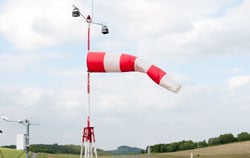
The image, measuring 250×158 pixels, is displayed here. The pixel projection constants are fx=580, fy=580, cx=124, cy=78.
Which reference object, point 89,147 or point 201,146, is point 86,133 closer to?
point 89,147

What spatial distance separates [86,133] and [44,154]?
33.0 metres

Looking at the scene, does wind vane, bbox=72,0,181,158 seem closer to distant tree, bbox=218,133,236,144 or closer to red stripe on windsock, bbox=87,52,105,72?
red stripe on windsock, bbox=87,52,105,72

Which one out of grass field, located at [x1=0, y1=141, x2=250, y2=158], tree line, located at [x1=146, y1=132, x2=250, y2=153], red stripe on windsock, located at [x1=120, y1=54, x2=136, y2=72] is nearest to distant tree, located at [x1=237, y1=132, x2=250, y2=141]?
tree line, located at [x1=146, y1=132, x2=250, y2=153]

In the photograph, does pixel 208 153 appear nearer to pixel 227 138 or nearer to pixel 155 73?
pixel 227 138

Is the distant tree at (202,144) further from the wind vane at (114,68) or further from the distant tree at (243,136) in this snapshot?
the wind vane at (114,68)

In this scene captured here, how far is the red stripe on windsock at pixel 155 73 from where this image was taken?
41.2 ft

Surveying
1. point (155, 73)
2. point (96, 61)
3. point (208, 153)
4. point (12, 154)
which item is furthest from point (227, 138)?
point (155, 73)

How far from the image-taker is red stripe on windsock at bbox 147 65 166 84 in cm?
1256

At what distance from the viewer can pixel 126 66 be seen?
13430 mm

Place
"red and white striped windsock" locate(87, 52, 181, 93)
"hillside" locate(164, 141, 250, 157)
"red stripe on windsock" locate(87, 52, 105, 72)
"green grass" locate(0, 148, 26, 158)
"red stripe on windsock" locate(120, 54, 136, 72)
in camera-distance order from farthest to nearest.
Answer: "hillside" locate(164, 141, 250, 157)
"green grass" locate(0, 148, 26, 158)
"red stripe on windsock" locate(87, 52, 105, 72)
"red stripe on windsock" locate(120, 54, 136, 72)
"red and white striped windsock" locate(87, 52, 181, 93)

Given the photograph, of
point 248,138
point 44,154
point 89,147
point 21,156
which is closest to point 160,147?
point 248,138

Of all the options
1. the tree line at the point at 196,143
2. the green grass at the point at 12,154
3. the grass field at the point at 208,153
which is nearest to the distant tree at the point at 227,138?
the tree line at the point at 196,143

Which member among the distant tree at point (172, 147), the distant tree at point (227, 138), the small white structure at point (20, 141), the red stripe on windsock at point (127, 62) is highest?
the distant tree at point (227, 138)

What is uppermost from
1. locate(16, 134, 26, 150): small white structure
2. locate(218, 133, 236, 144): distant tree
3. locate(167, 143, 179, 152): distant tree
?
locate(218, 133, 236, 144): distant tree
